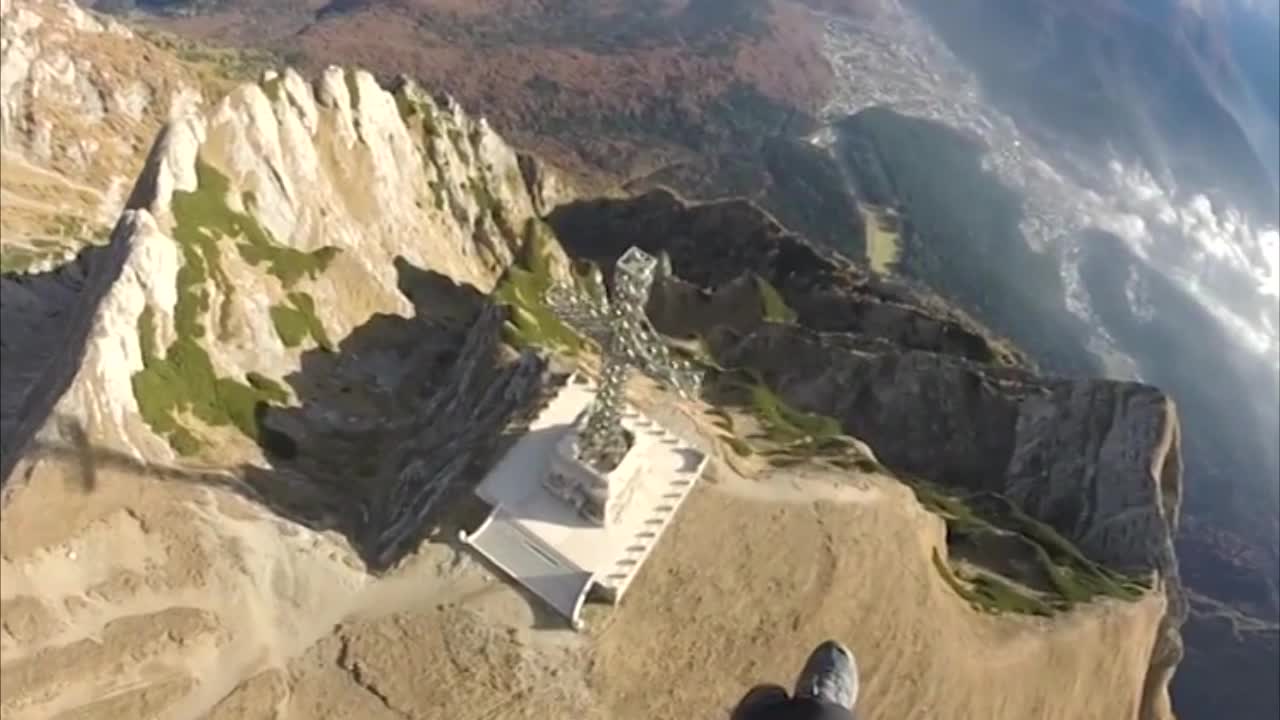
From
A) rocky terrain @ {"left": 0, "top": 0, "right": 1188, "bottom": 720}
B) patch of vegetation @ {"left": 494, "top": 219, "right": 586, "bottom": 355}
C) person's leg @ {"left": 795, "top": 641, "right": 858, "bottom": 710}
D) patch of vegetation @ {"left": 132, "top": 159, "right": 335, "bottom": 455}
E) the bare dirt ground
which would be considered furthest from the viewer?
patch of vegetation @ {"left": 494, "top": 219, "right": 586, "bottom": 355}

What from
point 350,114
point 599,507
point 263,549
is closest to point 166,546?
point 263,549

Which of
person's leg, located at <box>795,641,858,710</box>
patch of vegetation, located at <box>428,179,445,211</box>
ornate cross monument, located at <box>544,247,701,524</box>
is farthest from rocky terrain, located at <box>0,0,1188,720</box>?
person's leg, located at <box>795,641,858,710</box>

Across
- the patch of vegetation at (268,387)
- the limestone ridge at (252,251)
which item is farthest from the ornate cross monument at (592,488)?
the patch of vegetation at (268,387)

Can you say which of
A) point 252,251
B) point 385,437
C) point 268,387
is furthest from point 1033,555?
point 252,251

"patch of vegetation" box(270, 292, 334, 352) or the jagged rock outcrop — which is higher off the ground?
"patch of vegetation" box(270, 292, 334, 352)

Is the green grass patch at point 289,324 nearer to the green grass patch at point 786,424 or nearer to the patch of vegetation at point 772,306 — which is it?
the green grass patch at point 786,424

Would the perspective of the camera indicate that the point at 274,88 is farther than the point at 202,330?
Yes

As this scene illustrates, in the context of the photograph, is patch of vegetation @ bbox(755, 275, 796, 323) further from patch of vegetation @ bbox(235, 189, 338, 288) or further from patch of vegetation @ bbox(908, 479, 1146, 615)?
patch of vegetation @ bbox(235, 189, 338, 288)

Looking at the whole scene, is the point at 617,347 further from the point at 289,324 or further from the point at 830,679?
the point at 830,679
